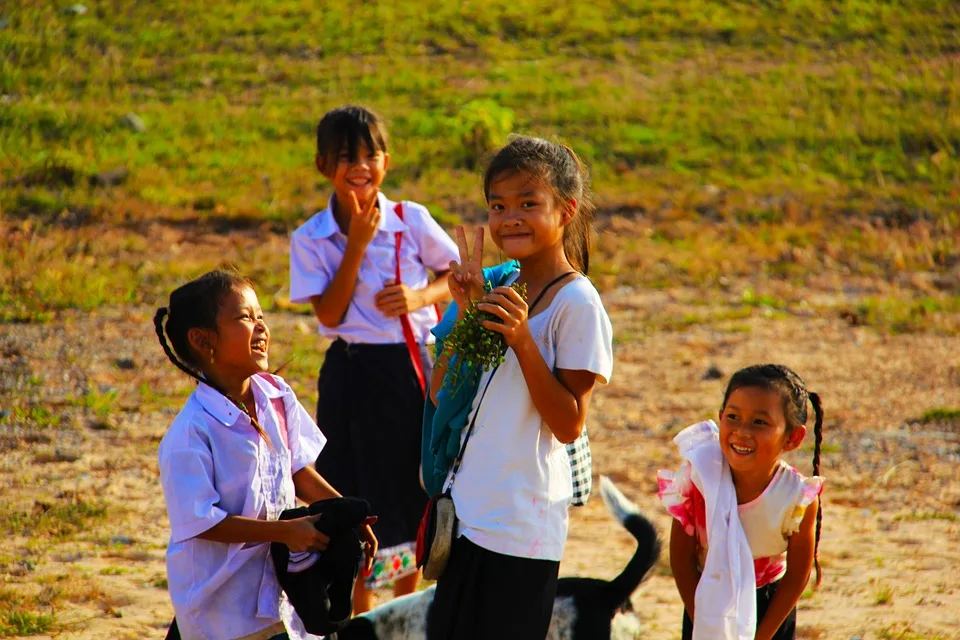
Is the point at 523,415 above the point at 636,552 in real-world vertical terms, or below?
above

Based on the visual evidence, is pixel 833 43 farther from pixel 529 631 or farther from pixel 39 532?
pixel 529 631

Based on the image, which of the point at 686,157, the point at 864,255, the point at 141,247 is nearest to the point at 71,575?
the point at 141,247

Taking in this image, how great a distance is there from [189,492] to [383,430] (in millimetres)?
1319

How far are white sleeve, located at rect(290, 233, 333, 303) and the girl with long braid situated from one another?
1.43 metres

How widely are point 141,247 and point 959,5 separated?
1312 cm

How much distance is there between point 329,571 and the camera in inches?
104

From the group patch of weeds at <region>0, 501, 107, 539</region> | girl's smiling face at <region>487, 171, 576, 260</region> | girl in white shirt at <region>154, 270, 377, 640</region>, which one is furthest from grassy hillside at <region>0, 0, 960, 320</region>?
girl's smiling face at <region>487, 171, 576, 260</region>

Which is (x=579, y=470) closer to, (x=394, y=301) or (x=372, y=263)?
(x=394, y=301)

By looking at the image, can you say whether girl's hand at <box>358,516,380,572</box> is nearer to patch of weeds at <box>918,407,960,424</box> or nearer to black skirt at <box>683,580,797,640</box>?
black skirt at <box>683,580,797,640</box>

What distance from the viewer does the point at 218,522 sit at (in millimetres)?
2547

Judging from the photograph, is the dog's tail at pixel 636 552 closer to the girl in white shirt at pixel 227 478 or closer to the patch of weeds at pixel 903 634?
the girl in white shirt at pixel 227 478

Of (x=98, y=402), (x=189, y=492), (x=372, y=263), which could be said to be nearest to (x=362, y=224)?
(x=372, y=263)

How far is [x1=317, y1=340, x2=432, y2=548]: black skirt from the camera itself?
3824 millimetres

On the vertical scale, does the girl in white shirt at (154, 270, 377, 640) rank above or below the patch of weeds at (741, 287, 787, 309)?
below
